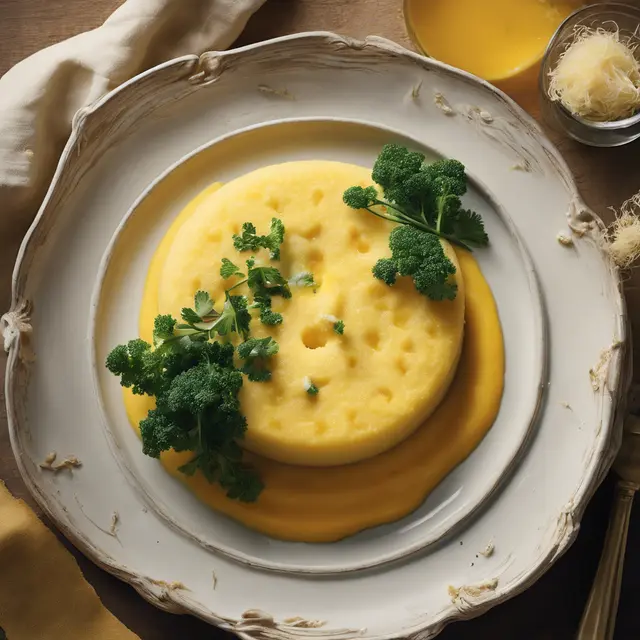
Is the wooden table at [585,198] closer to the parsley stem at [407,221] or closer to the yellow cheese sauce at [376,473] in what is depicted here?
the yellow cheese sauce at [376,473]

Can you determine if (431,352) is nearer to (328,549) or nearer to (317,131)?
(328,549)

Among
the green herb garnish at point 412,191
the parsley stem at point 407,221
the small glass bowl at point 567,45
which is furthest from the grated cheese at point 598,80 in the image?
the parsley stem at point 407,221

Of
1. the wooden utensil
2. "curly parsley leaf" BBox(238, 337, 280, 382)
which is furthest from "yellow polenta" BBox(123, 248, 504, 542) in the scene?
the wooden utensil

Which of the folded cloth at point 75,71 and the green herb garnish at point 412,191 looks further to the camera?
the folded cloth at point 75,71

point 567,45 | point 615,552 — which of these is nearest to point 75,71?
point 567,45

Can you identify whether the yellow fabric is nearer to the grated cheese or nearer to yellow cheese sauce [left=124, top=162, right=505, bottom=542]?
yellow cheese sauce [left=124, top=162, right=505, bottom=542]
